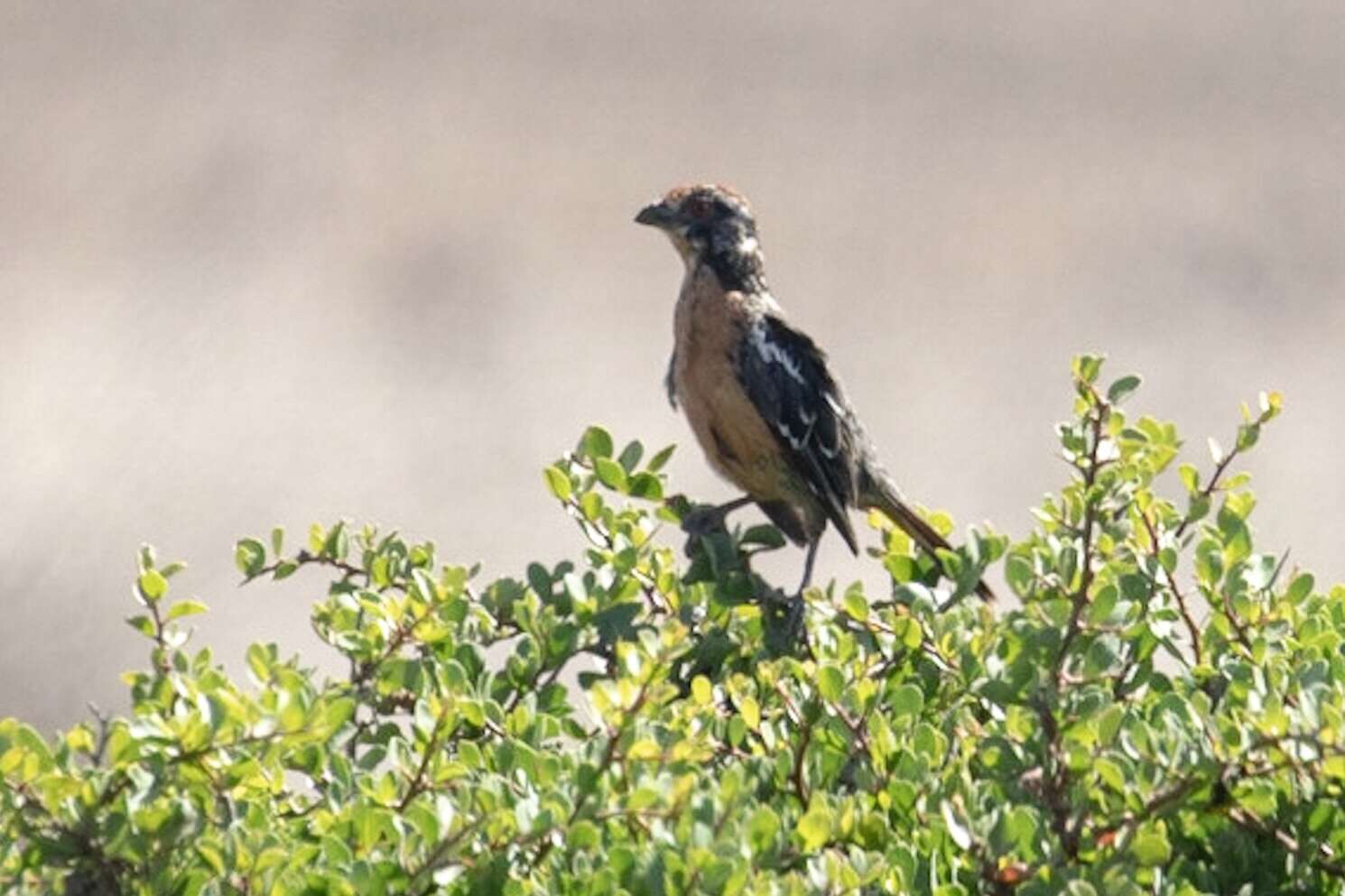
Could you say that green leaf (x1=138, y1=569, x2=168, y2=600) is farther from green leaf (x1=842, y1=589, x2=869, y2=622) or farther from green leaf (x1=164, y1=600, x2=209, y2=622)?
green leaf (x1=842, y1=589, x2=869, y2=622)

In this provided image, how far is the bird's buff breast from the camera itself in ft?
20.4

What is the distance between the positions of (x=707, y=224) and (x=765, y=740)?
155 inches

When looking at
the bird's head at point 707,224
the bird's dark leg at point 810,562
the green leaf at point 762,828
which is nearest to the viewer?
the green leaf at point 762,828

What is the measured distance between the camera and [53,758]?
2516 millimetres

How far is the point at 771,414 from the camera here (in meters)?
6.18

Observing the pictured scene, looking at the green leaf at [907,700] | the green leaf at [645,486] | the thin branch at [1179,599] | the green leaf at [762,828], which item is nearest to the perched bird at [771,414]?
the green leaf at [645,486]

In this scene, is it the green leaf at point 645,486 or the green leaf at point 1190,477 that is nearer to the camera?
the green leaf at point 1190,477

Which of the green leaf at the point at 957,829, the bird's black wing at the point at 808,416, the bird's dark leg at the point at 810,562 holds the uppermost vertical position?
the bird's black wing at the point at 808,416

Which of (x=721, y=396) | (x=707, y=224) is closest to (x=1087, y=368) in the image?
(x=721, y=396)

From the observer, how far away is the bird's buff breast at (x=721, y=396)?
6223 millimetres

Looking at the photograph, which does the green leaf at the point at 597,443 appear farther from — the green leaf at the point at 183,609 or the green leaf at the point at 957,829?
the green leaf at the point at 957,829

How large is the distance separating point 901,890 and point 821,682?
342 mm

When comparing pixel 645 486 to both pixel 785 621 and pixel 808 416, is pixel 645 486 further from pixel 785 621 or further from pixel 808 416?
pixel 808 416

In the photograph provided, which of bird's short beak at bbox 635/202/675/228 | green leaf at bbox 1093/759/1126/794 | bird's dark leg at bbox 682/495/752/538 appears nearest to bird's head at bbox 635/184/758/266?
bird's short beak at bbox 635/202/675/228
